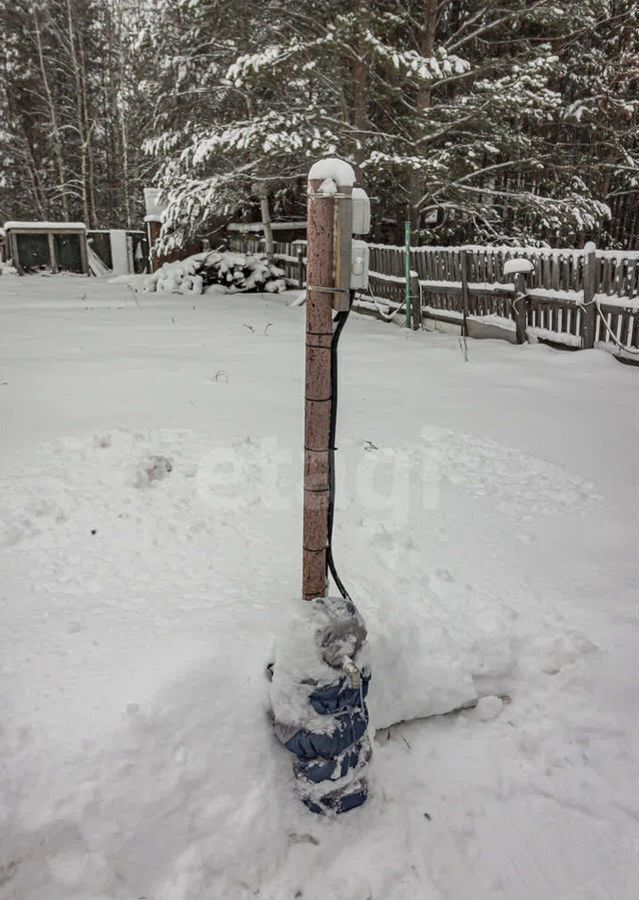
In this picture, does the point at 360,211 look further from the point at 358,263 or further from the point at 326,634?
the point at 326,634

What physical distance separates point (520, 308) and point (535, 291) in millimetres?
309

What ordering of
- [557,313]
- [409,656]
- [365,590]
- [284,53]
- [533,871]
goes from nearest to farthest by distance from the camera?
[533,871] → [409,656] → [365,590] → [557,313] → [284,53]

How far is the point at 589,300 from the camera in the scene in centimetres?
748

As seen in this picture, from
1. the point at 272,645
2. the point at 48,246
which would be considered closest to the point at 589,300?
the point at 272,645

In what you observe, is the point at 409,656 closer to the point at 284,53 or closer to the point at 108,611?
the point at 108,611

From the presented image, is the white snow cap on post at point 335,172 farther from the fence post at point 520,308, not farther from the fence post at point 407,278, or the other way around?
the fence post at point 407,278

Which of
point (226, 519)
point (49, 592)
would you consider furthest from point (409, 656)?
point (49, 592)

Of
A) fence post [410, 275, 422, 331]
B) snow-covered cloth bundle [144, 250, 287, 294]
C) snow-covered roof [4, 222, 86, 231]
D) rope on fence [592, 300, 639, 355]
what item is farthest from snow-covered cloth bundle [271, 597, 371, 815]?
snow-covered roof [4, 222, 86, 231]

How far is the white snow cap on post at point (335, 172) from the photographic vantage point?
70.4 inches

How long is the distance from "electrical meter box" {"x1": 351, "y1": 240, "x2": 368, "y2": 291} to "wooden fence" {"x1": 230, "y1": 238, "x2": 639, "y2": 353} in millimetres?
A: 6427

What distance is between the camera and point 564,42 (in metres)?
Answer: 13.7

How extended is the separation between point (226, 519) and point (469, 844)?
1.96 metres

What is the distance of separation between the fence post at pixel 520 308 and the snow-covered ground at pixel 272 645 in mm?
3770

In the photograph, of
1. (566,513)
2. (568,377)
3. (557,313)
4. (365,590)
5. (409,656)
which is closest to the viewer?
(409,656)
